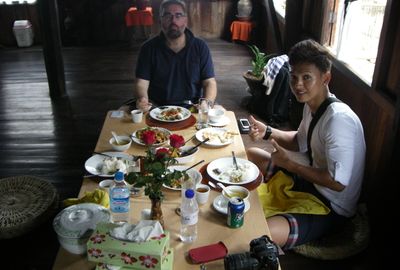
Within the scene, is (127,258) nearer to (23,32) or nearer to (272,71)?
(272,71)

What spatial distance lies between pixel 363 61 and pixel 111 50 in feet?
17.8

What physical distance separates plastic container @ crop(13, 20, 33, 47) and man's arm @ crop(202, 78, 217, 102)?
602cm

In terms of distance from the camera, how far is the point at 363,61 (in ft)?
10.7

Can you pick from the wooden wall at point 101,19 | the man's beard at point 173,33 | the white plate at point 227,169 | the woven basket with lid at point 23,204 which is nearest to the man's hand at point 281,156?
the white plate at point 227,169

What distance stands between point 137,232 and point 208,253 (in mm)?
271

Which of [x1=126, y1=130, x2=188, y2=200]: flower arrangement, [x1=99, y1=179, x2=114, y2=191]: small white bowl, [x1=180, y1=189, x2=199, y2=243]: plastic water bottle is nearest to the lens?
[x1=126, y1=130, x2=188, y2=200]: flower arrangement

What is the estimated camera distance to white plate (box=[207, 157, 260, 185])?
185 centimetres

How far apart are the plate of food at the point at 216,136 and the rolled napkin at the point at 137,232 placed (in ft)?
2.88

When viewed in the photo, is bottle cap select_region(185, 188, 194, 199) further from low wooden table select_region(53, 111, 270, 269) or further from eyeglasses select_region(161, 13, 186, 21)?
eyeglasses select_region(161, 13, 186, 21)

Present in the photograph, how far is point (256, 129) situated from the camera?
238 centimetres

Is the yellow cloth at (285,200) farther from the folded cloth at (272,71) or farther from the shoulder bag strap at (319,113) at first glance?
the folded cloth at (272,71)

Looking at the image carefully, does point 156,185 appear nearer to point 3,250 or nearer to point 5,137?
point 3,250

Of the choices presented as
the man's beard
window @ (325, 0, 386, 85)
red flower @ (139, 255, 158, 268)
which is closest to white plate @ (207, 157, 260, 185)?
red flower @ (139, 255, 158, 268)

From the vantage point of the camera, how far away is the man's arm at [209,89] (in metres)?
3.01
